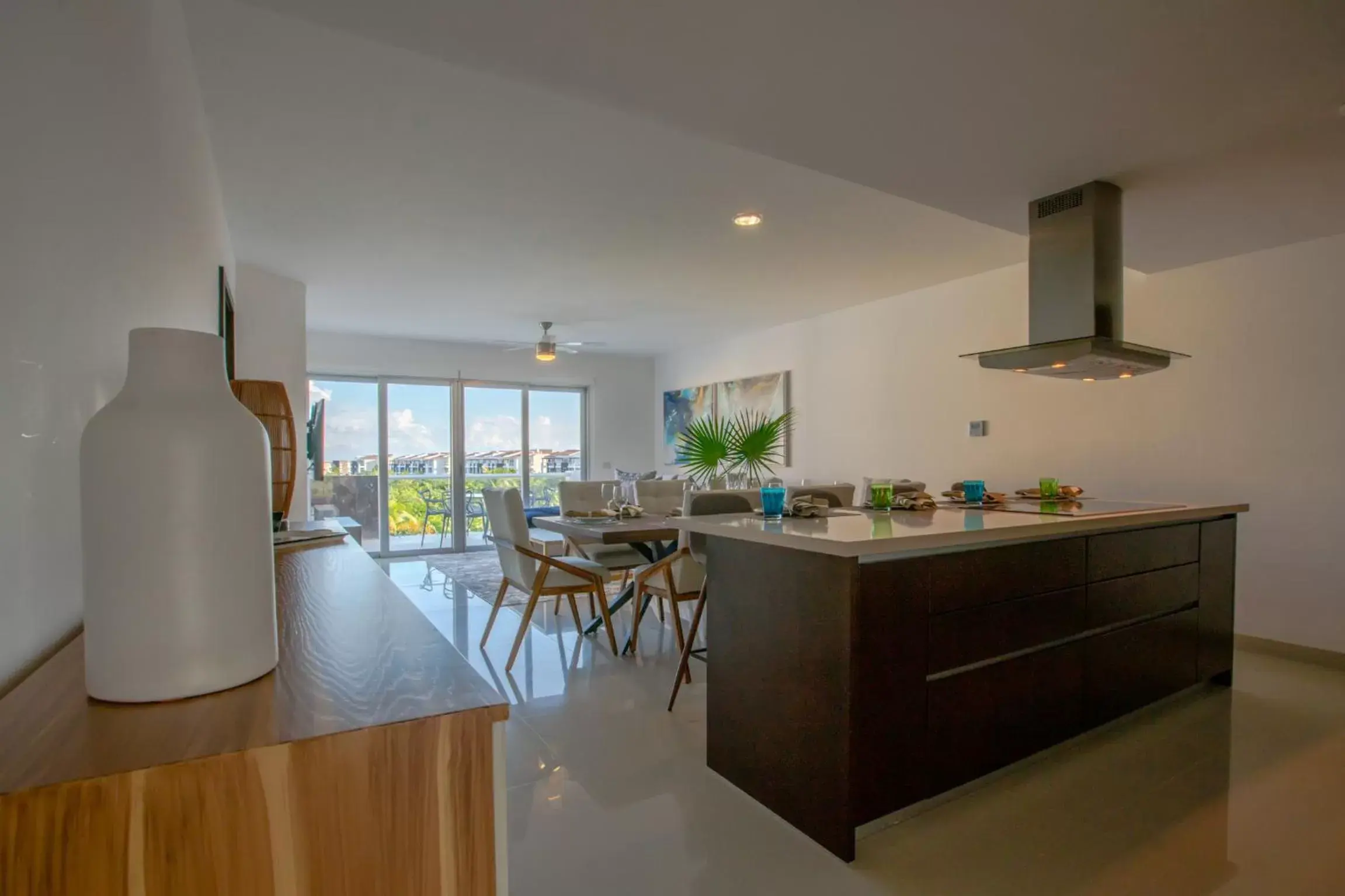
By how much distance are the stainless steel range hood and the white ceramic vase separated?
9.53 feet

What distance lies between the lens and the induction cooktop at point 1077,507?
8.51 feet

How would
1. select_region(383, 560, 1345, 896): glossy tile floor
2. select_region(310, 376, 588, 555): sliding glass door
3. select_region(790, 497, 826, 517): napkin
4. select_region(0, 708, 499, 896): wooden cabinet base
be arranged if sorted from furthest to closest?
select_region(310, 376, 588, 555): sliding glass door → select_region(790, 497, 826, 517): napkin → select_region(383, 560, 1345, 896): glossy tile floor → select_region(0, 708, 499, 896): wooden cabinet base

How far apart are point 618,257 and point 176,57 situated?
2.78 m

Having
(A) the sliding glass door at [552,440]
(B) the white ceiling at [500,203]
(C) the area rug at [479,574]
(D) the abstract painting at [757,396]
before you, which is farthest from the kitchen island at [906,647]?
(A) the sliding glass door at [552,440]

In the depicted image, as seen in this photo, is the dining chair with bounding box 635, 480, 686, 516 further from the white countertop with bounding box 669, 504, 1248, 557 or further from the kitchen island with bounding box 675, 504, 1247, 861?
the kitchen island with bounding box 675, 504, 1247, 861

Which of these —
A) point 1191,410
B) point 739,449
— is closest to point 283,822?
point 1191,410

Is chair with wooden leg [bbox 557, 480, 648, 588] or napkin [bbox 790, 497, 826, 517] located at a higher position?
napkin [bbox 790, 497, 826, 517]

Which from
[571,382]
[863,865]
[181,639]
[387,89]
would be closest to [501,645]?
[863,865]

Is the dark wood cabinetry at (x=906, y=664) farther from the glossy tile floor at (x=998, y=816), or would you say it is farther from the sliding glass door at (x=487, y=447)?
the sliding glass door at (x=487, y=447)

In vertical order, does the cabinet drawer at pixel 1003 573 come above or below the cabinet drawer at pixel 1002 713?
above

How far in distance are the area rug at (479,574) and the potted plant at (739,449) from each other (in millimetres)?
1510

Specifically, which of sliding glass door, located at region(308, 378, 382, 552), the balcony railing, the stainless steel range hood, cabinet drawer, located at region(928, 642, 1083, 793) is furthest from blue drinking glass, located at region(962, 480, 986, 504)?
sliding glass door, located at region(308, 378, 382, 552)

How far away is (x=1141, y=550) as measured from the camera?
8.54 feet

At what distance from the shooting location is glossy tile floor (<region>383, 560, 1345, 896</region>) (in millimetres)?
1734
